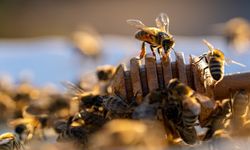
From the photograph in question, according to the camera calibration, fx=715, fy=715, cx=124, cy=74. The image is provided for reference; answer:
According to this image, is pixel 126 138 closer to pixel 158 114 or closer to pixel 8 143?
pixel 158 114

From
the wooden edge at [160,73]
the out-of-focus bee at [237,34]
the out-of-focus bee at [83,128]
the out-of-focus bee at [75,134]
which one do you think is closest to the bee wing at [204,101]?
the wooden edge at [160,73]

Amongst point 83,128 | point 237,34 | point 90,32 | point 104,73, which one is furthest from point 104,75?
point 90,32

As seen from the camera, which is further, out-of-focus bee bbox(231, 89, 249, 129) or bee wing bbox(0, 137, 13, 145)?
bee wing bbox(0, 137, 13, 145)

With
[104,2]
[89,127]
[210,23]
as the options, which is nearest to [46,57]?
[89,127]

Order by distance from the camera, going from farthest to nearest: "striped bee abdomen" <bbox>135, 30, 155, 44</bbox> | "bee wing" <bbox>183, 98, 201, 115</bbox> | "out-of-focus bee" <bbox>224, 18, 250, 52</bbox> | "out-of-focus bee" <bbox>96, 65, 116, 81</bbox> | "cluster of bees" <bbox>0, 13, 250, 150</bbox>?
"out-of-focus bee" <bbox>224, 18, 250, 52</bbox>
"out-of-focus bee" <bbox>96, 65, 116, 81</bbox>
"striped bee abdomen" <bbox>135, 30, 155, 44</bbox>
"bee wing" <bbox>183, 98, 201, 115</bbox>
"cluster of bees" <bbox>0, 13, 250, 150</bbox>

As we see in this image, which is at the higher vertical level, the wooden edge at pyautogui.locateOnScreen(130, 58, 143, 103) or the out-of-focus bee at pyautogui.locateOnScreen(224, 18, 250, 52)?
the out-of-focus bee at pyautogui.locateOnScreen(224, 18, 250, 52)

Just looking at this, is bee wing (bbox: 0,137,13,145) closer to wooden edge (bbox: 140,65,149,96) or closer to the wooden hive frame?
the wooden hive frame

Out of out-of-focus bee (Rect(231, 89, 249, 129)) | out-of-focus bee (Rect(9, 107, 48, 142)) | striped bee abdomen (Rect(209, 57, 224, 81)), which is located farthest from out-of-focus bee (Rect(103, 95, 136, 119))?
out-of-focus bee (Rect(9, 107, 48, 142))
